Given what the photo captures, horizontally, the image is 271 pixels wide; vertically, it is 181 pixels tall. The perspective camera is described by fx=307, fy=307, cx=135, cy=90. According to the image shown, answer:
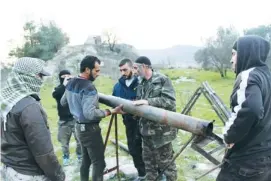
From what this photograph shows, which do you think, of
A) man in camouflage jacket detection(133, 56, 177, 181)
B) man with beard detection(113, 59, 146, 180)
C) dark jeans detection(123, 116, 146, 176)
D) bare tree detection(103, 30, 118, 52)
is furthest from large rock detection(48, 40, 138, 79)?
man in camouflage jacket detection(133, 56, 177, 181)

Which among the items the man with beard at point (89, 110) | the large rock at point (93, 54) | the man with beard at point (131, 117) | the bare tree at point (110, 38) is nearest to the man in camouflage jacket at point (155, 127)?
the man with beard at point (131, 117)

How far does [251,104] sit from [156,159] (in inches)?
101

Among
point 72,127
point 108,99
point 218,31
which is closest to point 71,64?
point 218,31

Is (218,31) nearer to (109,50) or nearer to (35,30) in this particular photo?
(109,50)

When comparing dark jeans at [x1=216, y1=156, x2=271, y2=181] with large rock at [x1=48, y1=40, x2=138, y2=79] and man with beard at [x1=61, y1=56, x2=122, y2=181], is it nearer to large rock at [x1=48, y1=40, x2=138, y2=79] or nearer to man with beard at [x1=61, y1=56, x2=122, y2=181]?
man with beard at [x1=61, y1=56, x2=122, y2=181]

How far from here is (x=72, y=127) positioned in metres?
7.35

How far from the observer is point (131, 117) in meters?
5.77

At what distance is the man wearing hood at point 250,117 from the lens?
9.93 ft

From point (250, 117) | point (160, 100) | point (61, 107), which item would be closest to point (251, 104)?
point (250, 117)

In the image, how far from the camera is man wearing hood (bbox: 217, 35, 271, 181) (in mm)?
3025

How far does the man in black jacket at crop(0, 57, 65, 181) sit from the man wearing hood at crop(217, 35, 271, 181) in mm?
1916

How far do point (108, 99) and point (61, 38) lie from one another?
40.0 metres

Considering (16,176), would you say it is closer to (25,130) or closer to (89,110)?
(25,130)

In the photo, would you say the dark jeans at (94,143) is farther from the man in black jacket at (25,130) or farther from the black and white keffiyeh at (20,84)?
the black and white keffiyeh at (20,84)
